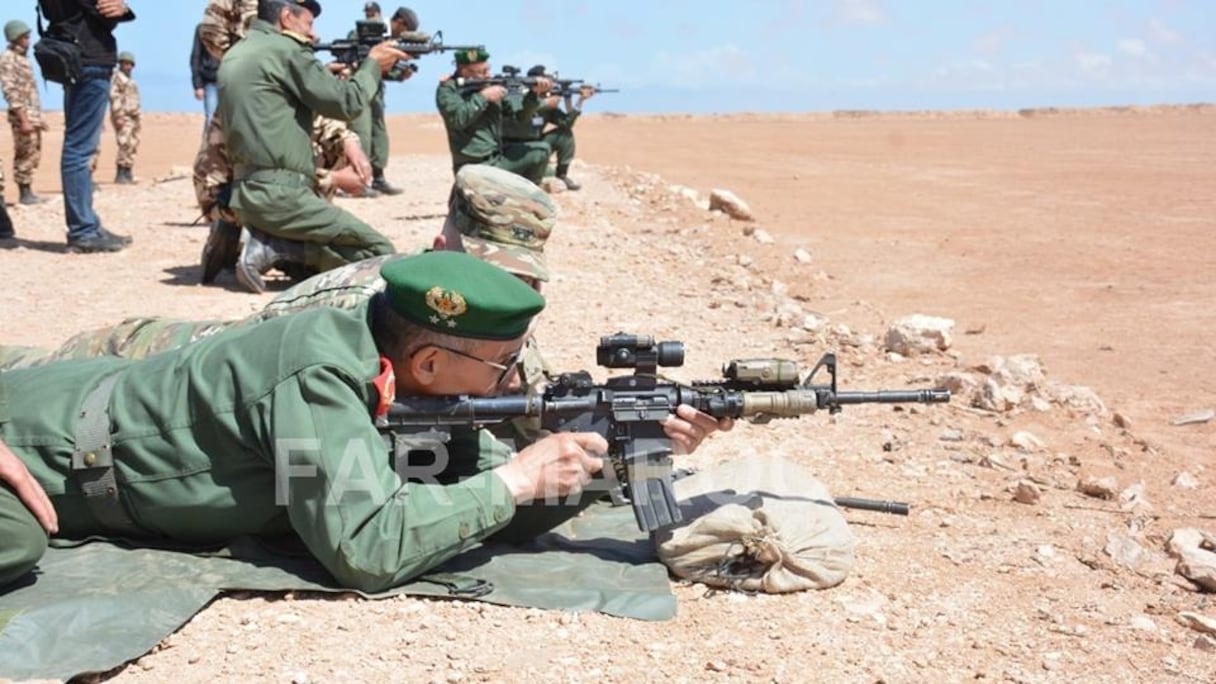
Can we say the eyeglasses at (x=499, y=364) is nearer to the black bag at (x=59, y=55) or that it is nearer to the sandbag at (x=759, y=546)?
the sandbag at (x=759, y=546)

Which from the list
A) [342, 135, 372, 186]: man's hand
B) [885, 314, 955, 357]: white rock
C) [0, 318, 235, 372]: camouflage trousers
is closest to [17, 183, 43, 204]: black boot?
[342, 135, 372, 186]: man's hand

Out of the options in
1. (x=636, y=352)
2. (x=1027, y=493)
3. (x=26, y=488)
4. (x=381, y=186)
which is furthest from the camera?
(x=381, y=186)

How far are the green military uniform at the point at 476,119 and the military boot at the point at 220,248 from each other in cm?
389

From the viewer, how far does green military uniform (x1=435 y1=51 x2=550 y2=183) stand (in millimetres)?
12203

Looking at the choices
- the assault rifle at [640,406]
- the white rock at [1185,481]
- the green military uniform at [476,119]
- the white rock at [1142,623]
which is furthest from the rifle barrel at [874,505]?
the green military uniform at [476,119]

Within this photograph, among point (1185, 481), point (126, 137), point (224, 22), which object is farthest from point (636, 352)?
point (126, 137)

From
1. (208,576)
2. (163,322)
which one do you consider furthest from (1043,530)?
(163,322)

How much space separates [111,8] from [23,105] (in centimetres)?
472

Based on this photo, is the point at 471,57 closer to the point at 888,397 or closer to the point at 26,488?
the point at 888,397

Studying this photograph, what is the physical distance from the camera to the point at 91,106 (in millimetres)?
8977

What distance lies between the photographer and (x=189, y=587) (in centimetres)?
338

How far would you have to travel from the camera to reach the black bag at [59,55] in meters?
8.63

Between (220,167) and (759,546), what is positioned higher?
(220,167)

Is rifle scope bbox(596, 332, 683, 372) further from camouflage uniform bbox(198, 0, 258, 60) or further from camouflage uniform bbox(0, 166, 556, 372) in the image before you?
camouflage uniform bbox(198, 0, 258, 60)
